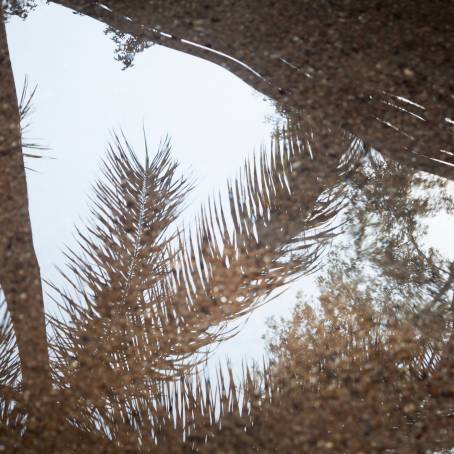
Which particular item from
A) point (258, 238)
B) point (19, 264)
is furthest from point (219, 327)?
point (19, 264)

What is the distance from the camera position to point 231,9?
2.97 feet

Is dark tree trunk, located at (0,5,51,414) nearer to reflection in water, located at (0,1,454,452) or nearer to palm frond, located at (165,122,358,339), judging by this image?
reflection in water, located at (0,1,454,452)

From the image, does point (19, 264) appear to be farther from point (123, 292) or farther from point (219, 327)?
point (219, 327)

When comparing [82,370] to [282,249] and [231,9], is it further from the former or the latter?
[231,9]

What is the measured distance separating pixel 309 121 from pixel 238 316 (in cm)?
32

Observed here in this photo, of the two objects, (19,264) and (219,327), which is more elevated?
(19,264)

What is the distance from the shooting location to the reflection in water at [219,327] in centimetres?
48

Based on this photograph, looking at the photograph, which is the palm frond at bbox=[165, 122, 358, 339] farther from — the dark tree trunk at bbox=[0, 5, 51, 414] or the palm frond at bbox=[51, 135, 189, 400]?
the dark tree trunk at bbox=[0, 5, 51, 414]

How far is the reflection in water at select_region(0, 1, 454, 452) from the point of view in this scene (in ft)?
1.59

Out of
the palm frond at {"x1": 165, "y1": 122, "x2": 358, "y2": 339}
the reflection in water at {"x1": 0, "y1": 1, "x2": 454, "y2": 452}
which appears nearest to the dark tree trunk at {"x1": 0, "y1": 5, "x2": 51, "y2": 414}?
the reflection in water at {"x1": 0, "y1": 1, "x2": 454, "y2": 452}

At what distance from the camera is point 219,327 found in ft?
1.85

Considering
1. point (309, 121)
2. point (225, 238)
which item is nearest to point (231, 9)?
point (309, 121)

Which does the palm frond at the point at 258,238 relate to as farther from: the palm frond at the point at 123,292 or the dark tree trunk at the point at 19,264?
the dark tree trunk at the point at 19,264

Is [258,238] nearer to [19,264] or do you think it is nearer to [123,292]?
[123,292]
